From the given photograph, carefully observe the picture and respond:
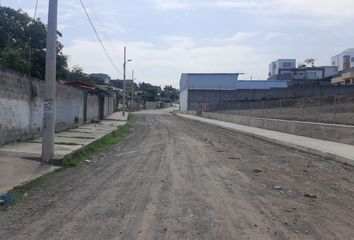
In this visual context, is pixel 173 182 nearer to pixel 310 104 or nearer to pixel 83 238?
pixel 83 238

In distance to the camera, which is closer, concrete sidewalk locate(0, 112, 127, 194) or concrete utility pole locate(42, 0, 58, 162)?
concrete sidewalk locate(0, 112, 127, 194)

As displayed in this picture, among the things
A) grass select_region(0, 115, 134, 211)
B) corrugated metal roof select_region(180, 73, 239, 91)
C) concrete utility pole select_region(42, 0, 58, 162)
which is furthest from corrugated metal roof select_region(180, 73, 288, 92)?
concrete utility pole select_region(42, 0, 58, 162)

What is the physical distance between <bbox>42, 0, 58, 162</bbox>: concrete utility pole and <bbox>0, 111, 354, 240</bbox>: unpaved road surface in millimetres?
1091

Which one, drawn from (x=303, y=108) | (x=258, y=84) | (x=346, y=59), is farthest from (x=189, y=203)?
(x=346, y=59)

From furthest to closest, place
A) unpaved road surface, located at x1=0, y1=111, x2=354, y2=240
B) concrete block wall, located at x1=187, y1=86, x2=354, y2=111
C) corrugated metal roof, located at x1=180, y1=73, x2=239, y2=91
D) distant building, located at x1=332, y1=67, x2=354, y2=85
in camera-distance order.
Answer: distant building, located at x1=332, y1=67, x2=354, y2=85
corrugated metal roof, located at x1=180, y1=73, x2=239, y2=91
concrete block wall, located at x1=187, y1=86, x2=354, y2=111
unpaved road surface, located at x1=0, y1=111, x2=354, y2=240

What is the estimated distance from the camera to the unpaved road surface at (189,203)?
6617mm

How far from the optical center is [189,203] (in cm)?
832

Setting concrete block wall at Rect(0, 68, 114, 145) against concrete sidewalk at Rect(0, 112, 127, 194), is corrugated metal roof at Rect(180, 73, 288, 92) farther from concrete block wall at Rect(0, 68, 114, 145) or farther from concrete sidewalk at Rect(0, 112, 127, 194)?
concrete sidewalk at Rect(0, 112, 127, 194)

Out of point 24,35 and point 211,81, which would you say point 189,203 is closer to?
point 24,35

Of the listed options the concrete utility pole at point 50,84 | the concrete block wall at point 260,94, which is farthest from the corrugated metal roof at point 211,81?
the concrete utility pole at point 50,84

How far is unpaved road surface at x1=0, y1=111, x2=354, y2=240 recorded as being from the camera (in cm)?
662

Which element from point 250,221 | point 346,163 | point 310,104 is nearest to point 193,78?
point 310,104

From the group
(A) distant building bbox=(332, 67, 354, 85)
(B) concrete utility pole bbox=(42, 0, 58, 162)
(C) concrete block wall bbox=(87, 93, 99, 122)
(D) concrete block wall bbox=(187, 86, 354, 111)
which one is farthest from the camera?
(A) distant building bbox=(332, 67, 354, 85)

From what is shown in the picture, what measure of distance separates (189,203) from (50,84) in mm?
7147
